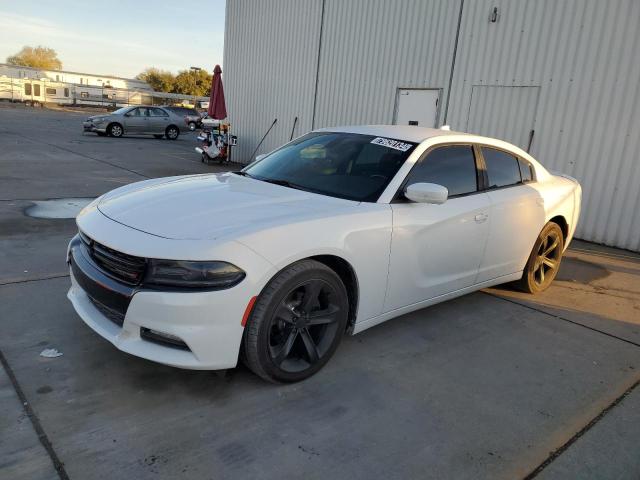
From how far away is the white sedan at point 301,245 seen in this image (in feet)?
8.55

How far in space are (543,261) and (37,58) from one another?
10366cm

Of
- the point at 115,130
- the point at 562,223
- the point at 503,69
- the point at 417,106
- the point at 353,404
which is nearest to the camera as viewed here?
the point at 353,404

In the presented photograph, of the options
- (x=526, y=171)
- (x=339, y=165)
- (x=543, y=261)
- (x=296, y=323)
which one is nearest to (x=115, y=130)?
(x=339, y=165)

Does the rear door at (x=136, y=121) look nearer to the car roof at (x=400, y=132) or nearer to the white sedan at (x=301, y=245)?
the white sedan at (x=301, y=245)

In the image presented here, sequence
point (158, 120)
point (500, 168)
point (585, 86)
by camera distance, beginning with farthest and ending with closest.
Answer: point (158, 120), point (585, 86), point (500, 168)

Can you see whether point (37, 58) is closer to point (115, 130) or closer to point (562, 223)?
point (115, 130)

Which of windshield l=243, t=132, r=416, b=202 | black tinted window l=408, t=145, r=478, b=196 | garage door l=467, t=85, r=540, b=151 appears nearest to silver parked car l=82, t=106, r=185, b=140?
garage door l=467, t=85, r=540, b=151

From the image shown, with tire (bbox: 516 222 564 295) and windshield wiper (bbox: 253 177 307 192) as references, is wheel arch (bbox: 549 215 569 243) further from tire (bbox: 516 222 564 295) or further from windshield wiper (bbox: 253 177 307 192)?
windshield wiper (bbox: 253 177 307 192)

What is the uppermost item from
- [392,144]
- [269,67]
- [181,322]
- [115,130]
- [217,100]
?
[269,67]

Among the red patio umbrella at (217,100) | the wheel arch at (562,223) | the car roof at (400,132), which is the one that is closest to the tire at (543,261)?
the wheel arch at (562,223)

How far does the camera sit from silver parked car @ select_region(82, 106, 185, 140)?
21.2m

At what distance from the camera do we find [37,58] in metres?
88.4

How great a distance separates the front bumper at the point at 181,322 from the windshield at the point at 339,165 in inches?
50.2

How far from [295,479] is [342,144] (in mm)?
2628
